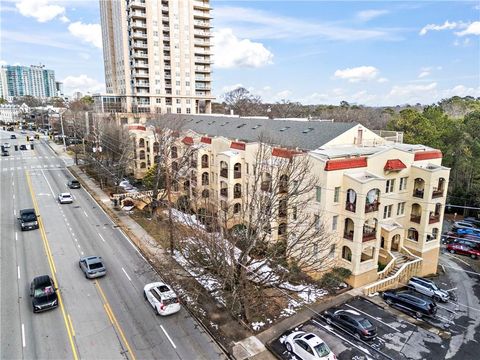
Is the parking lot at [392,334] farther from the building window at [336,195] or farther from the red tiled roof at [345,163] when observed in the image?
the red tiled roof at [345,163]

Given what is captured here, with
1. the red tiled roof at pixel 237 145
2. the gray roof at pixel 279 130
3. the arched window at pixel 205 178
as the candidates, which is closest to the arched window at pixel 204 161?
the arched window at pixel 205 178

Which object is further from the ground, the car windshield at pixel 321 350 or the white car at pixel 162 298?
the white car at pixel 162 298

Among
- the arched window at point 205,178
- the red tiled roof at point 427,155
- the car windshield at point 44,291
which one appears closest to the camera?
the car windshield at point 44,291

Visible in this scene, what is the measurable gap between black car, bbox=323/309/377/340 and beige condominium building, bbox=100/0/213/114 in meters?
63.5

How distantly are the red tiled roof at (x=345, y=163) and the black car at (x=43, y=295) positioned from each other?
72.9 feet

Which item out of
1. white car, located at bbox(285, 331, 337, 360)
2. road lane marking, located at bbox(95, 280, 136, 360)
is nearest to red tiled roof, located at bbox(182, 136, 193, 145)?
road lane marking, located at bbox(95, 280, 136, 360)

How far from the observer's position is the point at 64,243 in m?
33.6

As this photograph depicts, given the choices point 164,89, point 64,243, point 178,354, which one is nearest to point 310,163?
point 178,354

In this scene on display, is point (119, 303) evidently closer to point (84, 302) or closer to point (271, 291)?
point (84, 302)

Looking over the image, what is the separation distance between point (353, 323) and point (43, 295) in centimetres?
2107

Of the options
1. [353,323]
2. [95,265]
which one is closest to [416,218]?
[353,323]

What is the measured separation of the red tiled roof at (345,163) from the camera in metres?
27.0

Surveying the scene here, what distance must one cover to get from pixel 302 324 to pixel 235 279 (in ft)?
20.8

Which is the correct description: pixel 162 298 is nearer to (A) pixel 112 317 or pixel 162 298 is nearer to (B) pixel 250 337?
(A) pixel 112 317
